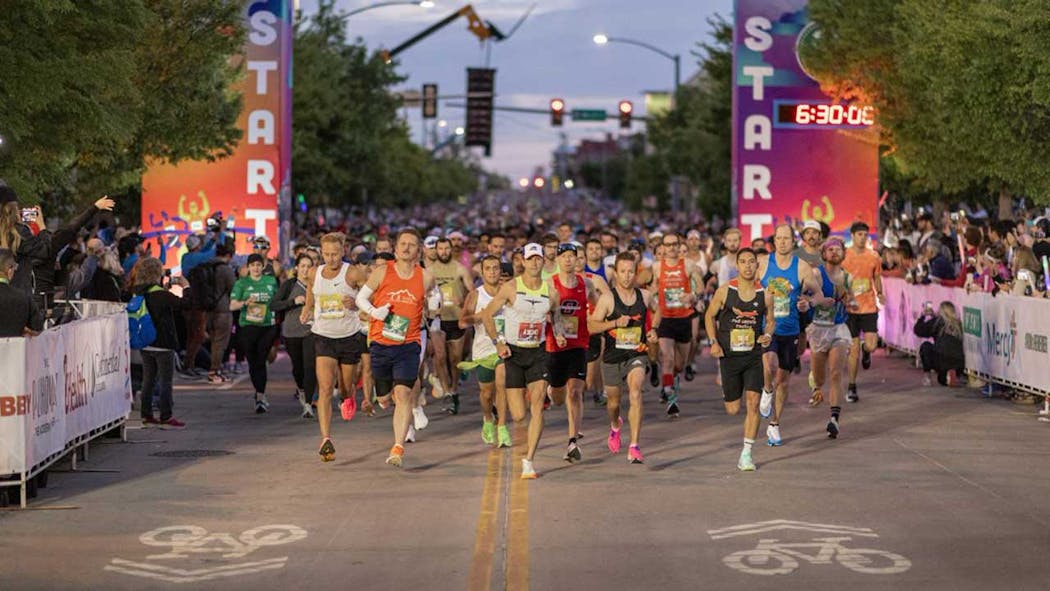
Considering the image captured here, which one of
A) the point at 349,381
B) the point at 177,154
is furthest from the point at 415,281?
the point at 177,154

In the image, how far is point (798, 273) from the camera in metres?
17.4

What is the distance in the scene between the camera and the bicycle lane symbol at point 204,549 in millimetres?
10445

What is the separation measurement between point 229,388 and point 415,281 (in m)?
9.10

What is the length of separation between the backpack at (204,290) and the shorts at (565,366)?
10146 millimetres

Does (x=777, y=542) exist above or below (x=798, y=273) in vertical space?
below

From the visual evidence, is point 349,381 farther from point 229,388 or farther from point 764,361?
point 229,388

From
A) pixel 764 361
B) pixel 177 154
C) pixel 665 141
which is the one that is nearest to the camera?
pixel 764 361

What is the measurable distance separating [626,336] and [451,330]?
5605 millimetres

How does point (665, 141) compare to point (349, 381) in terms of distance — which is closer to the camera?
point (349, 381)

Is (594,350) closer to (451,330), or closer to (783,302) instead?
(451,330)

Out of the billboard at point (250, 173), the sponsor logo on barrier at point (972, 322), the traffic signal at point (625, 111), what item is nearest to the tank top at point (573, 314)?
the sponsor logo on barrier at point (972, 322)

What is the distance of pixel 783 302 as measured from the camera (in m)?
17.2

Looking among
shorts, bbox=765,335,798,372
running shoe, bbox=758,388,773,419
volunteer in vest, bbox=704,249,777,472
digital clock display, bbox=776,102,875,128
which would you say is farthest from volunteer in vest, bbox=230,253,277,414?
digital clock display, bbox=776,102,875,128

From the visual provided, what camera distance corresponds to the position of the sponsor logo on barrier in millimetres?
23141
